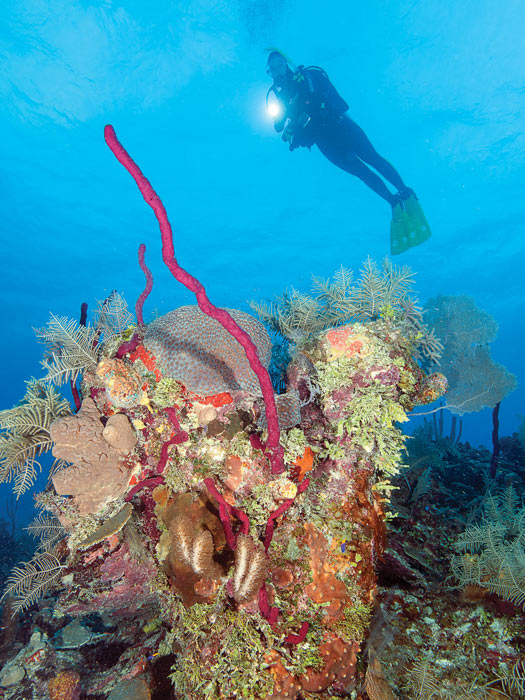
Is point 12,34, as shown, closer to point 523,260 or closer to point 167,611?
point 167,611

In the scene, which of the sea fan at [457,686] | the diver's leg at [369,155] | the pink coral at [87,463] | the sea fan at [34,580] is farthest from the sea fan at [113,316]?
the diver's leg at [369,155]

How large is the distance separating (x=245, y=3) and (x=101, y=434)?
4071cm

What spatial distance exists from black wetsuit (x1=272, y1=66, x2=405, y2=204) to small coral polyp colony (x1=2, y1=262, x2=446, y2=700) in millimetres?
11881

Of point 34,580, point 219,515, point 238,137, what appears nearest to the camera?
point 219,515

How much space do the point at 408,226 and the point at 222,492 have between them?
11755 millimetres

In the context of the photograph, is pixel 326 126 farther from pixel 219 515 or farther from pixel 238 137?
pixel 238 137

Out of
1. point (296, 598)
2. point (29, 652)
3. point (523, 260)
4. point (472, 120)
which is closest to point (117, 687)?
point (29, 652)

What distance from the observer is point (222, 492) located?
9.29 feet

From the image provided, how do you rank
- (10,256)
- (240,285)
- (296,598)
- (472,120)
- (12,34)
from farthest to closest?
(240,285)
(10,256)
(472,120)
(12,34)
(296,598)

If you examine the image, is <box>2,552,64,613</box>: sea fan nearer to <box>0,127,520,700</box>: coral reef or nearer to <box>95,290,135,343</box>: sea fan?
<box>0,127,520,700</box>: coral reef

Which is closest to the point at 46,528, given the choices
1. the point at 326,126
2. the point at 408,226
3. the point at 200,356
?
the point at 200,356

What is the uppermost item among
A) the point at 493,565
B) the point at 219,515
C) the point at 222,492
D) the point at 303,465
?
the point at 303,465

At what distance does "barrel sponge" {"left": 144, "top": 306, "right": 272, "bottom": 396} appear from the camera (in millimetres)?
3148

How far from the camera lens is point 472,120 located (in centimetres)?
2981
